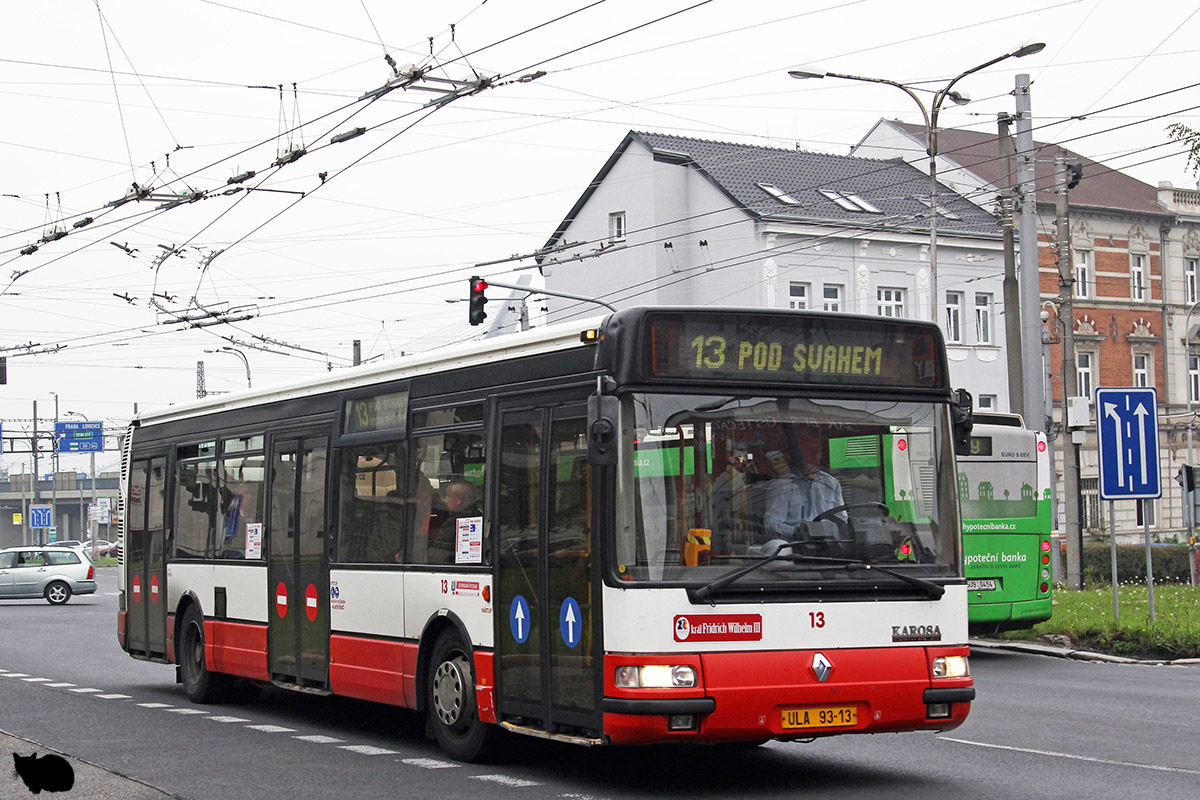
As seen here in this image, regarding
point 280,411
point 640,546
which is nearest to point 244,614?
point 280,411

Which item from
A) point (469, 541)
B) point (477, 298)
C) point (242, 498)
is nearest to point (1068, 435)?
point (477, 298)

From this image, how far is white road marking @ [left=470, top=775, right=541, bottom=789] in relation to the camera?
9617 mm

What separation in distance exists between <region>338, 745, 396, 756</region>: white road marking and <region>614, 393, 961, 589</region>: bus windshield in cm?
307

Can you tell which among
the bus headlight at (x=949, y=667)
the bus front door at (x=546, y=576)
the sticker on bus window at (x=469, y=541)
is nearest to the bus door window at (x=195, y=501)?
the sticker on bus window at (x=469, y=541)

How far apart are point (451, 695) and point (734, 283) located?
4009 centimetres

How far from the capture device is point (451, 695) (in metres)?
10.8

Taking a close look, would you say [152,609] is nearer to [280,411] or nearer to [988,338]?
[280,411]

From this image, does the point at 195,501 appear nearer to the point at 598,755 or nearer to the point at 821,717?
the point at 598,755

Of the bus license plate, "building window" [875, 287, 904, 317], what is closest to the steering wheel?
the bus license plate

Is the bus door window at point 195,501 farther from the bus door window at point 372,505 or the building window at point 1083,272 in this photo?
the building window at point 1083,272

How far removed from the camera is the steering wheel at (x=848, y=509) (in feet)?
30.0

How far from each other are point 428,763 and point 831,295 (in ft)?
137

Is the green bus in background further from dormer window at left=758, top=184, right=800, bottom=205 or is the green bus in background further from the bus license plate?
dormer window at left=758, top=184, right=800, bottom=205

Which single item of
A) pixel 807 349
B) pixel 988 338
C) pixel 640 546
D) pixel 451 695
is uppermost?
pixel 988 338
